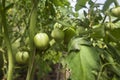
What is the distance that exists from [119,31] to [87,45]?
12 centimetres

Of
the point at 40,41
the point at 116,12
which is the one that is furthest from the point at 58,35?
the point at 116,12

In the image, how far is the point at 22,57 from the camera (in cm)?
93

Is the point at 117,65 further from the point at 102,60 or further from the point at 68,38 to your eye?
the point at 68,38

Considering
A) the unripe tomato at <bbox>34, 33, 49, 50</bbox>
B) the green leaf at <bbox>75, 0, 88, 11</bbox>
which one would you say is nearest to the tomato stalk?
the unripe tomato at <bbox>34, 33, 49, 50</bbox>

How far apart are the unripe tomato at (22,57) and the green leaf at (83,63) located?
165mm

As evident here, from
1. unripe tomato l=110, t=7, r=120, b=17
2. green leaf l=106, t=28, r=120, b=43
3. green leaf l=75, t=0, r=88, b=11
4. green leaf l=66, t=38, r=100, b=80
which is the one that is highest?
green leaf l=75, t=0, r=88, b=11

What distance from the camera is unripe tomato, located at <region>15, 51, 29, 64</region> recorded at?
94 centimetres

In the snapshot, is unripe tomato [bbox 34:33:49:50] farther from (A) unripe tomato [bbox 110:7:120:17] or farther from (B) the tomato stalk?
(A) unripe tomato [bbox 110:7:120:17]

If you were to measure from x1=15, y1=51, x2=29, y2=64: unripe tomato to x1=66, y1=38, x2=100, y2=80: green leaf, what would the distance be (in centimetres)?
16

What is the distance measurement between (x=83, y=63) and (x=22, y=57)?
205 millimetres

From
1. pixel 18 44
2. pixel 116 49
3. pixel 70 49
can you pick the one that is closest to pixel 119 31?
pixel 116 49

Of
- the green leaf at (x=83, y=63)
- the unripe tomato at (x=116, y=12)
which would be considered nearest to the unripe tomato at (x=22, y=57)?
the green leaf at (x=83, y=63)

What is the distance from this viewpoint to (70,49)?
2.78ft

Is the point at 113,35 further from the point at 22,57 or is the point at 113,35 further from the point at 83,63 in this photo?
the point at 22,57
